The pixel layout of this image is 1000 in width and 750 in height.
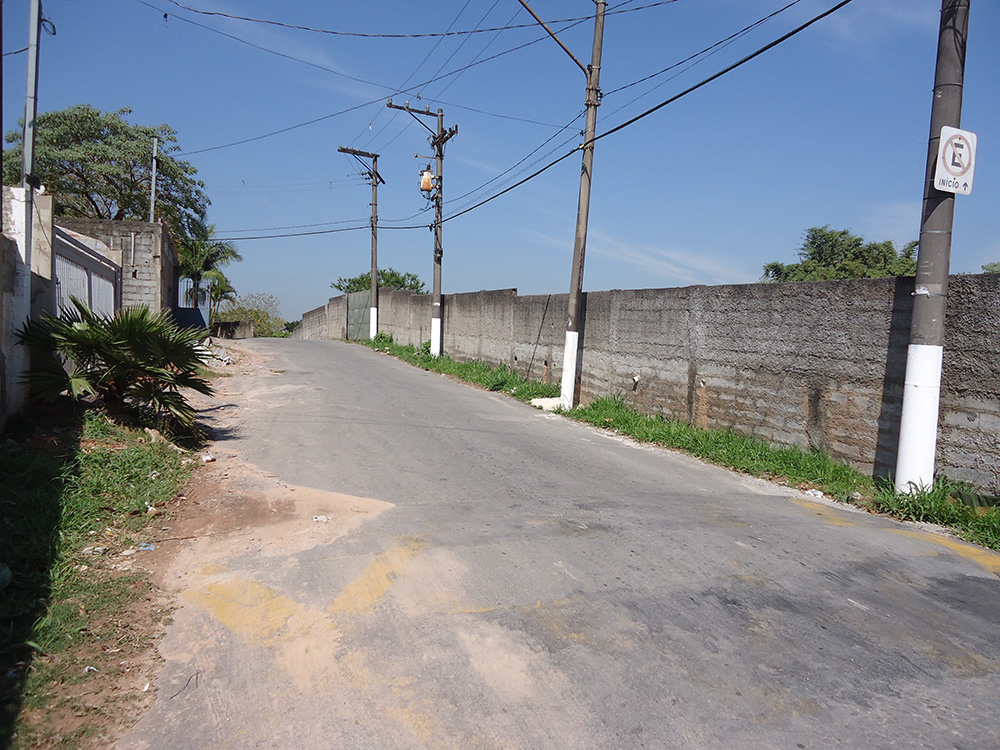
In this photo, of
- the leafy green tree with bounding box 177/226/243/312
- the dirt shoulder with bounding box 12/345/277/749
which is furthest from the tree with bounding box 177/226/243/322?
the dirt shoulder with bounding box 12/345/277/749

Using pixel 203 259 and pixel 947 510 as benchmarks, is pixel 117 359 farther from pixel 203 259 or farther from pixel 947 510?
pixel 203 259

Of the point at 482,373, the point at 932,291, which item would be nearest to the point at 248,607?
the point at 932,291

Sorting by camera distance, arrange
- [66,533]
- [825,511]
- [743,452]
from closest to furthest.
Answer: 1. [66,533]
2. [825,511]
3. [743,452]

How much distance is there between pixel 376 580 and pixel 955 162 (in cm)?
669

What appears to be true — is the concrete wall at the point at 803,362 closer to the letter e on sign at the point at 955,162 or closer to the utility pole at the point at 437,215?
the letter e on sign at the point at 955,162

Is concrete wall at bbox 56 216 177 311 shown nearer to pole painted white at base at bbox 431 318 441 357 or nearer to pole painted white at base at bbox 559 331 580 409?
pole painted white at base at bbox 431 318 441 357

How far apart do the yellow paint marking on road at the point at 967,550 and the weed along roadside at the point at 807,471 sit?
0.20 m

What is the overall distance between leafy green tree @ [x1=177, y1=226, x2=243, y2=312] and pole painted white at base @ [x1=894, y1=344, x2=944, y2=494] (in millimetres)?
33333

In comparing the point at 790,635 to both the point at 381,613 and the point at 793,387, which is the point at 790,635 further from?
the point at 793,387

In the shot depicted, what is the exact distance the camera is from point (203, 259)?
3450cm

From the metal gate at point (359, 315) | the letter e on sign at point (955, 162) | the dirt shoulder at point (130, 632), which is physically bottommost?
the dirt shoulder at point (130, 632)

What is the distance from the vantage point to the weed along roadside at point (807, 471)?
604 centimetres

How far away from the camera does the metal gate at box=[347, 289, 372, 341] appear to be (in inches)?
1287

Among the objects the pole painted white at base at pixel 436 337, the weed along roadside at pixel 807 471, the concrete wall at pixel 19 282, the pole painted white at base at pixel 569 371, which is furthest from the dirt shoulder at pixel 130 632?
the pole painted white at base at pixel 436 337
